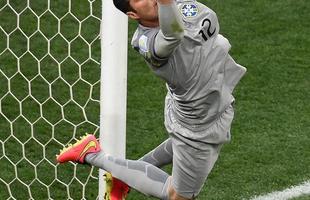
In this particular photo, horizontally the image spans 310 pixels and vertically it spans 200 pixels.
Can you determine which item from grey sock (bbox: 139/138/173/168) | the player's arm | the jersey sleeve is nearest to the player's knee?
grey sock (bbox: 139/138/173/168)

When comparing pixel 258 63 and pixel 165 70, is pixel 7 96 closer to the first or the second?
pixel 258 63

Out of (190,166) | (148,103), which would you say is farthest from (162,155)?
(148,103)

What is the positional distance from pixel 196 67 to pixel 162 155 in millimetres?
689

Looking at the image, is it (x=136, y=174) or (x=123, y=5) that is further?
(x=136, y=174)

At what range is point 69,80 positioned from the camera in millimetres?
6074

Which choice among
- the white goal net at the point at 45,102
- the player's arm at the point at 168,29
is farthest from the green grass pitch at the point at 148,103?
the player's arm at the point at 168,29

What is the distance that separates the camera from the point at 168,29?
3229mm

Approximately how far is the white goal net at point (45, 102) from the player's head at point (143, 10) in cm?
102

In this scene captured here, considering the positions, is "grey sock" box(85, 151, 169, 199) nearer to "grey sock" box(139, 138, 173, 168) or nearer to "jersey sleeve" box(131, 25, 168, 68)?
"grey sock" box(139, 138, 173, 168)

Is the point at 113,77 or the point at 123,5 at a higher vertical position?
the point at 123,5

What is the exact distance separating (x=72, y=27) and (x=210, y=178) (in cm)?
216

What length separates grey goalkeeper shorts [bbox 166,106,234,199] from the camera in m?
3.76

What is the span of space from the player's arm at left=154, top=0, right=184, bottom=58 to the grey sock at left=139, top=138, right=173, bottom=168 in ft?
2.73

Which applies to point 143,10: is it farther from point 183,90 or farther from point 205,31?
point 183,90
